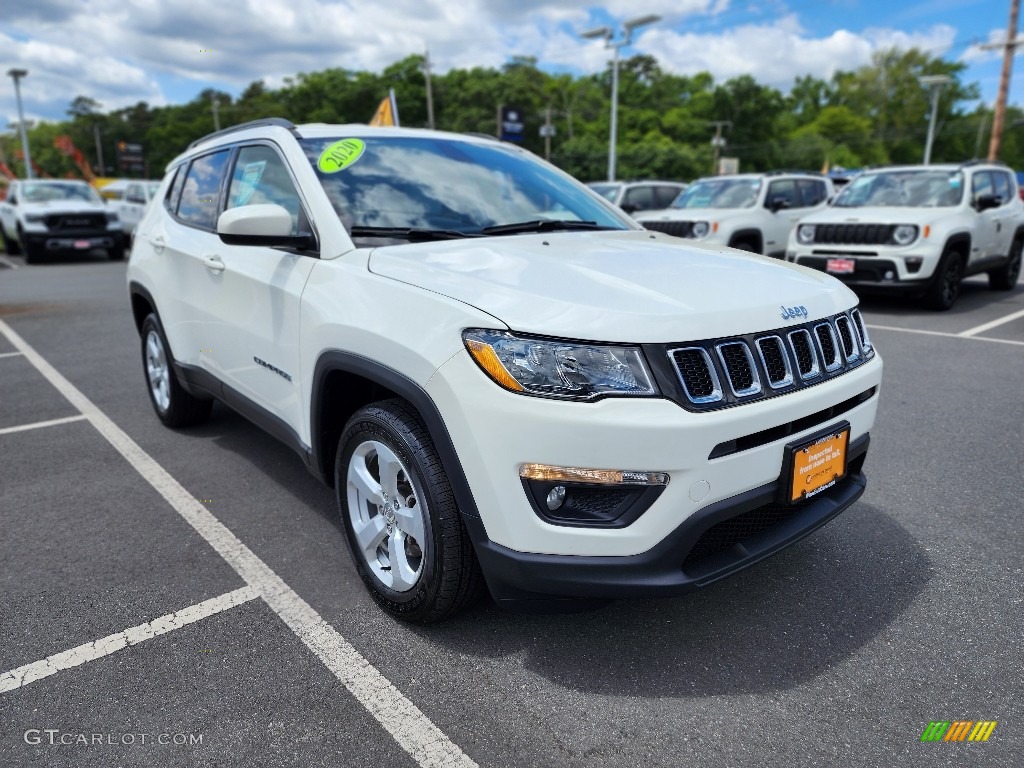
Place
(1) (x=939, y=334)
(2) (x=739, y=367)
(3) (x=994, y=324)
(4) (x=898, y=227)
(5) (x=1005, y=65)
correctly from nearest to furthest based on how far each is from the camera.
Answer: (2) (x=739, y=367)
(1) (x=939, y=334)
(3) (x=994, y=324)
(4) (x=898, y=227)
(5) (x=1005, y=65)

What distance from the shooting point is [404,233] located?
290 cm

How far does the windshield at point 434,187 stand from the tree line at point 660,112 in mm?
71167

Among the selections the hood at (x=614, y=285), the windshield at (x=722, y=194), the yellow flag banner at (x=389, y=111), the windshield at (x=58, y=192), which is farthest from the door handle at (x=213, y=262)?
the windshield at (x=58, y=192)

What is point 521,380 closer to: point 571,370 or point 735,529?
point 571,370

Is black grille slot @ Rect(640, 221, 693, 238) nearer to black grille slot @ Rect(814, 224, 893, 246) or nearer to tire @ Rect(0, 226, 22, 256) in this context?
black grille slot @ Rect(814, 224, 893, 246)

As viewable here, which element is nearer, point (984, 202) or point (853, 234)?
point (853, 234)

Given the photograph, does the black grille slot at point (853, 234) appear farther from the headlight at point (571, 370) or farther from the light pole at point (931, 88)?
the light pole at point (931, 88)

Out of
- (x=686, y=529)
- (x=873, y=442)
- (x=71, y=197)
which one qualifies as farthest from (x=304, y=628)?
(x=71, y=197)

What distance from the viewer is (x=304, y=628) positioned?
8.57 feet

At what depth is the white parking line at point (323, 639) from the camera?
2064 millimetres

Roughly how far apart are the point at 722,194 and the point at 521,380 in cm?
1046

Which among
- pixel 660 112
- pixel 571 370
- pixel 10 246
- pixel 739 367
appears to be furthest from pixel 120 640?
pixel 660 112

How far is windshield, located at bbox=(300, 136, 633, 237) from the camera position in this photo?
3012mm

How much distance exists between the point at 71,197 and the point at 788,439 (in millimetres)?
18592
